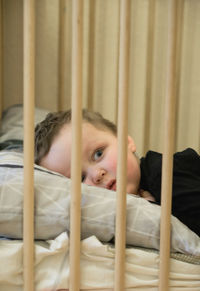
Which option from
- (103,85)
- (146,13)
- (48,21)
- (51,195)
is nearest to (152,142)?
(103,85)

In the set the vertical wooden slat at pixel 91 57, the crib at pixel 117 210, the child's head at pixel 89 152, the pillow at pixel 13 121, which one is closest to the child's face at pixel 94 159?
the child's head at pixel 89 152

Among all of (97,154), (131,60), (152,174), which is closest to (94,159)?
(97,154)

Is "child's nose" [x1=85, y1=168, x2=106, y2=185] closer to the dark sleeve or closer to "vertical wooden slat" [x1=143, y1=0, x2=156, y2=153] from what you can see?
the dark sleeve

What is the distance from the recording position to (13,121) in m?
1.28

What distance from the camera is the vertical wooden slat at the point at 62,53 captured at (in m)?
1.37

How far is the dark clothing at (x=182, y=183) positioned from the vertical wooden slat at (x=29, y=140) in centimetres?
27

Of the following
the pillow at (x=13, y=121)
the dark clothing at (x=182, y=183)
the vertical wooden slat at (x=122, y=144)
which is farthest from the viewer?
the pillow at (x=13, y=121)

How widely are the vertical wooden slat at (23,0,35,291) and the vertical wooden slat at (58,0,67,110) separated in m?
0.73

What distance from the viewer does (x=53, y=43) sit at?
4.52ft

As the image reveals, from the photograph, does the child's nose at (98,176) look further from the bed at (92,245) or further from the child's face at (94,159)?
the bed at (92,245)

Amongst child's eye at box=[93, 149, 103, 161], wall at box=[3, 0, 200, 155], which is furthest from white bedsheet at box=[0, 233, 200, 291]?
wall at box=[3, 0, 200, 155]

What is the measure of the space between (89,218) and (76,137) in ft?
0.48

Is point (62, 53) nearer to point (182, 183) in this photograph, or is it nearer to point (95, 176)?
point (95, 176)

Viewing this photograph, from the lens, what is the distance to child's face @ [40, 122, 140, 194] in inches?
34.9
